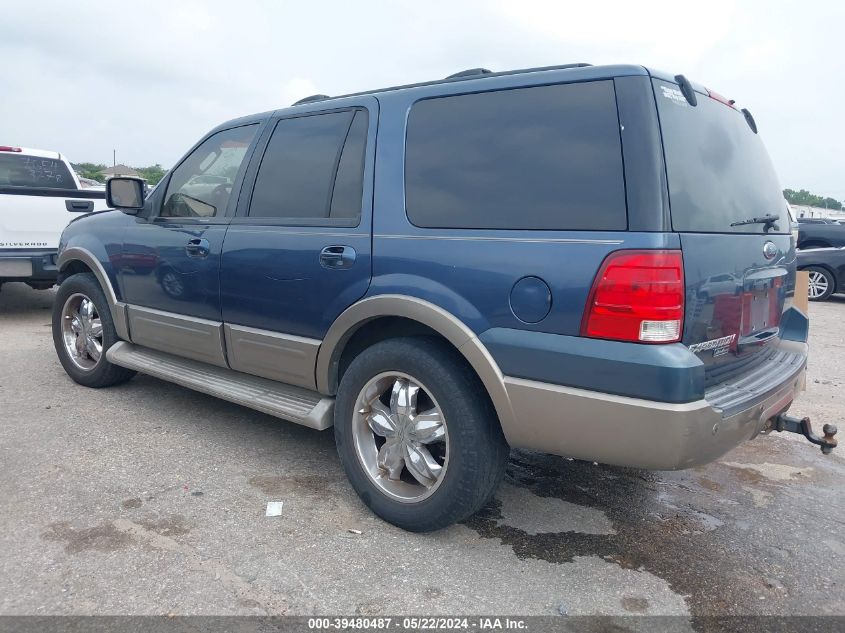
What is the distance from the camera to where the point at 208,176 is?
4164 millimetres

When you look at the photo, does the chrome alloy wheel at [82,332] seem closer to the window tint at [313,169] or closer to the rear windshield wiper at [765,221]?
the window tint at [313,169]

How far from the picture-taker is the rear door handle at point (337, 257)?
3180 mm

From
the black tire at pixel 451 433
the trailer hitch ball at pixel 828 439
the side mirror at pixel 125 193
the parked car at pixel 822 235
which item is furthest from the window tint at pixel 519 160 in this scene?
the parked car at pixel 822 235

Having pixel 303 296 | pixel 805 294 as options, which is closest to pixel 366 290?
pixel 303 296

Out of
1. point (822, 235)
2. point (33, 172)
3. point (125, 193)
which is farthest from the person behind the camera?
point (822, 235)

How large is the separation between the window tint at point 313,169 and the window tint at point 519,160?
14.2 inches

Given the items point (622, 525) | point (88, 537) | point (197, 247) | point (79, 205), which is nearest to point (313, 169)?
point (197, 247)

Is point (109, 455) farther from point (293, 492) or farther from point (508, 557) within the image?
point (508, 557)

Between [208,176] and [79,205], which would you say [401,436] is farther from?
[79,205]

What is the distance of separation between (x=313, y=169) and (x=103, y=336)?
2.30 metres

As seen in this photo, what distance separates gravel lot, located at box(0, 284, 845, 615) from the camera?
2553 mm

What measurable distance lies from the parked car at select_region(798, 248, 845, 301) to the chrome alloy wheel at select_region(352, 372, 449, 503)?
1056 centimetres

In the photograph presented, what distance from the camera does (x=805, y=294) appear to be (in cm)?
384

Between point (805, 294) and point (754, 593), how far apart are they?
192 centimetres
